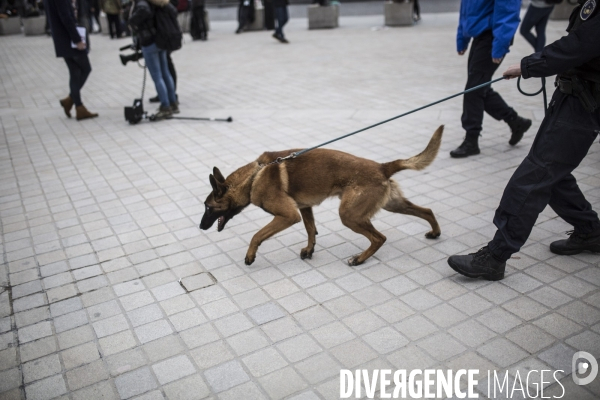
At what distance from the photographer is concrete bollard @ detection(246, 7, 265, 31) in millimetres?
18703

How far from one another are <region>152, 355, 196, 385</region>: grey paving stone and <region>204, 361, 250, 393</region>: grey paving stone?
0.13 meters

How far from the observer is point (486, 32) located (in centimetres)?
537

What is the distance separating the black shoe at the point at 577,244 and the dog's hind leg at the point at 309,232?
1.87 m

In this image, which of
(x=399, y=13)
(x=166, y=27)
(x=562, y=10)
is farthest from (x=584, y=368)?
(x=399, y=13)

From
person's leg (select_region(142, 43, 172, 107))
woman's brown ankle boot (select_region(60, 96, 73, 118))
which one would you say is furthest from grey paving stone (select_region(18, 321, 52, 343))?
woman's brown ankle boot (select_region(60, 96, 73, 118))

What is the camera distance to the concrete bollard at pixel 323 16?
58.5 feet

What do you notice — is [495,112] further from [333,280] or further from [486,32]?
[333,280]

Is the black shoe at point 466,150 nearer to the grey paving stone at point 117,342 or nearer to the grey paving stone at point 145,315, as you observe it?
the grey paving stone at point 145,315

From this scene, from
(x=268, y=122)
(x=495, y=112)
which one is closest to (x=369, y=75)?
(x=268, y=122)

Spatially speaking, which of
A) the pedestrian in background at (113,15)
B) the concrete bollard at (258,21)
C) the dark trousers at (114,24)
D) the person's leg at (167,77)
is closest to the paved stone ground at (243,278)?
the person's leg at (167,77)

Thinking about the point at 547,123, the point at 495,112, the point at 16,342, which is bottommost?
the point at 16,342

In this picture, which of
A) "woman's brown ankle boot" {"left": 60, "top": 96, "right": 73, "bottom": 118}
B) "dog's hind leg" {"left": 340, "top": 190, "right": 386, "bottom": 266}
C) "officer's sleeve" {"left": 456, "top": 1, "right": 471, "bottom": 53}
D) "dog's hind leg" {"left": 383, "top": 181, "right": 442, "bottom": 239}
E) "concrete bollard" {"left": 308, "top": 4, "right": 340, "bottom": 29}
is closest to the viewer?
"dog's hind leg" {"left": 340, "top": 190, "right": 386, "bottom": 266}

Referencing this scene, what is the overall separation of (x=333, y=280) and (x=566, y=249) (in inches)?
70.6

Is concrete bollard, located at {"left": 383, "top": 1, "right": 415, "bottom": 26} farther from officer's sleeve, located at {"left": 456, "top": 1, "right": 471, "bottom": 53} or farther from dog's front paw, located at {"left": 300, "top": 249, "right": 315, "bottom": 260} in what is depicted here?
dog's front paw, located at {"left": 300, "top": 249, "right": 315, "bottom": 260}
